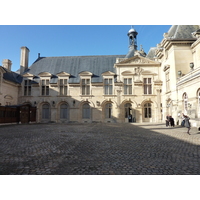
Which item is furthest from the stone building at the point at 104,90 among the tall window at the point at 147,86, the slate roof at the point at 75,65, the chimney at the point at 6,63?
the chimney at the point at 6,63

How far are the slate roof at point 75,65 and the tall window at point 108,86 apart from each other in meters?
1.17

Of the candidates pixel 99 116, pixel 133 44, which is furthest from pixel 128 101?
pixel 133 44

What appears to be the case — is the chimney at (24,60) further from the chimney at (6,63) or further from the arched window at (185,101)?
the arched window at (185,101)

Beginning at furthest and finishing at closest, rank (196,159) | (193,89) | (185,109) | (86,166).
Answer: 1. (185,109)
2. (193,89)
3. (196,159)
4. (86,166)

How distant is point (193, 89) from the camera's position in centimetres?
1400

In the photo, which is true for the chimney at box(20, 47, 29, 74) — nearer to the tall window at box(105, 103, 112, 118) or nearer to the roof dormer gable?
the roof dormer gable

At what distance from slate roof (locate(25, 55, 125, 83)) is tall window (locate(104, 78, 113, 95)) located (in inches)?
45.9

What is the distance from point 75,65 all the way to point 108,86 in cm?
715

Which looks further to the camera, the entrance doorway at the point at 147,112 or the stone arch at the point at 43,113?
the stone arch at the point at 43,113

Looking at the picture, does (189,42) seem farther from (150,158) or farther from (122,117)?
(150,158)

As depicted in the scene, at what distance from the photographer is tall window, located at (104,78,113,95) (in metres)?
23.3

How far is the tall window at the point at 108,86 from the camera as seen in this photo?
917 inches

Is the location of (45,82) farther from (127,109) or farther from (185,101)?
(185,101)

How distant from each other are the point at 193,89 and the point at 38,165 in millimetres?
14260
